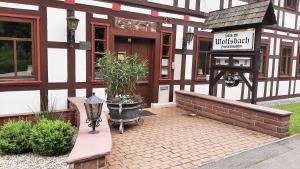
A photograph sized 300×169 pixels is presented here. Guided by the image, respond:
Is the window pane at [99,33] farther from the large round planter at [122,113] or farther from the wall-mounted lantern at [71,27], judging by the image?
the large round planter at [122,113]

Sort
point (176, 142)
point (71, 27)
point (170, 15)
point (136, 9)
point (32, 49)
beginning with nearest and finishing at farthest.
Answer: point (176, 142) < point (32, 49) < point (71, 27) < point (136, 9) < point (170, 15)

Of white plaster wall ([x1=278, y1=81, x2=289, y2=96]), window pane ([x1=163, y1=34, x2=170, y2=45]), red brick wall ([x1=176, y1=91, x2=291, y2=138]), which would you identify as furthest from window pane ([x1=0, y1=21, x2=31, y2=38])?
white plaster wall ([x1=278, y1=81, x2=289, y2=96])

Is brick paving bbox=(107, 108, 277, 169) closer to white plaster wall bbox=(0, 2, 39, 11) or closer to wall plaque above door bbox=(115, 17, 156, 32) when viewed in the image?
wall plaque above door bbox=(115, 17, 156, 32)

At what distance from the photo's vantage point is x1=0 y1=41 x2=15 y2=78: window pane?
5.41 metres

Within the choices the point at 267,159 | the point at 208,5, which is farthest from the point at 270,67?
the point at 267,159

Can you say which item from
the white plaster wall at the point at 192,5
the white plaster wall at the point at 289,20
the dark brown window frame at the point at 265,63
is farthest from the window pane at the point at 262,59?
the white plaster wall at the point at 192,5

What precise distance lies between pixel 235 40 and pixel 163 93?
2.77 meters

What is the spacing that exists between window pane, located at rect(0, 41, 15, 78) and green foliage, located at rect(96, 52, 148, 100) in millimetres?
1968

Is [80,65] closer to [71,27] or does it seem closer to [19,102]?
[71,27]

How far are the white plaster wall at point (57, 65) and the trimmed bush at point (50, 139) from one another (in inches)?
81.1

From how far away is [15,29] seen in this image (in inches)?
215

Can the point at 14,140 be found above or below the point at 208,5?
below

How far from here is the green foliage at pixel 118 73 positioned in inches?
211

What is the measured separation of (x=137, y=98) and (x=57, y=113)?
5.77 feet
